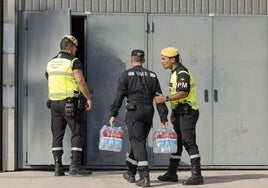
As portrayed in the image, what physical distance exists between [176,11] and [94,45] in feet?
4.25

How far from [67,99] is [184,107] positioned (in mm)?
1531

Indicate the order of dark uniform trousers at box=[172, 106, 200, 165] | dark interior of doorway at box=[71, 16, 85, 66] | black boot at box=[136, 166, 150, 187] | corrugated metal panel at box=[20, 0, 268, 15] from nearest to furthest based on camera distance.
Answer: black boot at box=[136, 166, 150, 187], dark uniform trousers at box=[172, 106, 200, 165], corrugated metal panel at box=[20, 0, 268, 15], dark interior of doorway at box=[71, 16, 85, 66]

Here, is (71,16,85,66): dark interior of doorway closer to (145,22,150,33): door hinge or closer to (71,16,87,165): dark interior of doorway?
(71,16,87,165): dark interior of doorway

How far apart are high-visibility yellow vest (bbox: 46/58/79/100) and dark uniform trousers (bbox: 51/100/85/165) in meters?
0.12

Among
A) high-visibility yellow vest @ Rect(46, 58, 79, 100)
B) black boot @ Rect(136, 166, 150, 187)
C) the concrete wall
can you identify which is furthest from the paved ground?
high-visibility yellow vest @ Rect(46, 58, 79, 100)

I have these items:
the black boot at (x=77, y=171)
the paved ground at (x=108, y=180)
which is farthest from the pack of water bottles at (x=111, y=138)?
the black boot at (x=77, y=171)

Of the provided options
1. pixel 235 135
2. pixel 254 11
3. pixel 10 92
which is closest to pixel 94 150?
pixel 10 92

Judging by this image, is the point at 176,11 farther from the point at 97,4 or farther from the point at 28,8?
the point at 28,8

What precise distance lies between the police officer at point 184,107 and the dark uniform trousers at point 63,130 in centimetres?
115

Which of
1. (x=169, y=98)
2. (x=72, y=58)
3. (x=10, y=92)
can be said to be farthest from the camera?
(x=10, y=92)

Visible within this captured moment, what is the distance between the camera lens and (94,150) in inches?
367

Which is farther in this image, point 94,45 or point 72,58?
point 94,45

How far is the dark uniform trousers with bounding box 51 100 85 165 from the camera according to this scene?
8398 millimetres

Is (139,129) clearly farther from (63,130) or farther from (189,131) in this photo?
(63,130)
